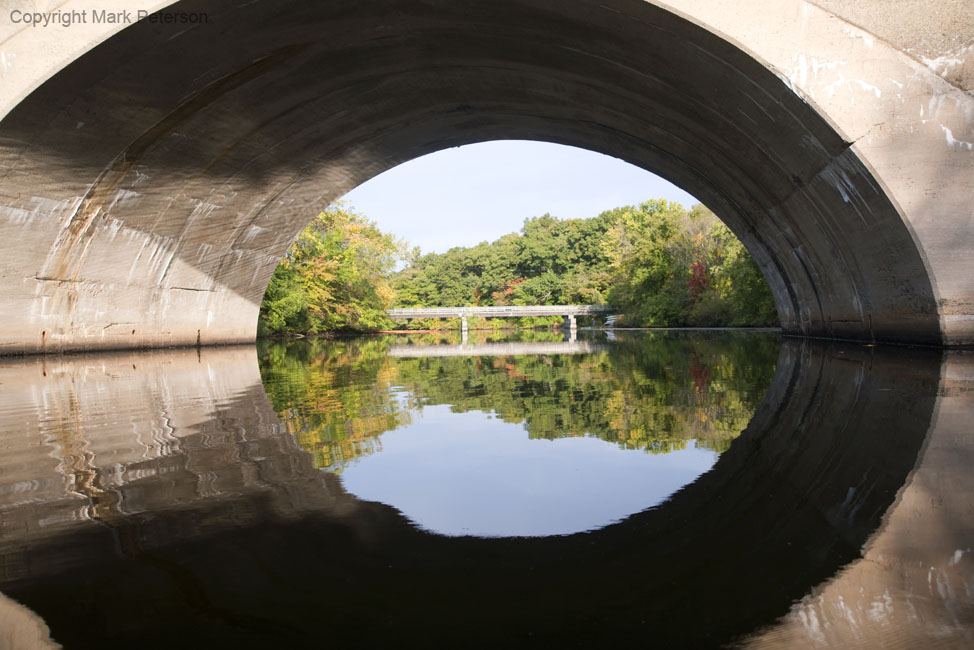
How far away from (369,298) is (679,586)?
1759 inches

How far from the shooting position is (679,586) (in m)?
2.55

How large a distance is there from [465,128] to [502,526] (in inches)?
707

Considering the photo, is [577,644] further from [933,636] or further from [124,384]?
[124,384]

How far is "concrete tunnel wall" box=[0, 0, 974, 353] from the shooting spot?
9.14 metres

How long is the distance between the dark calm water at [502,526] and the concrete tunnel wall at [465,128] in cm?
417

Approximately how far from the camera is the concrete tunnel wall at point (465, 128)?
9141mm

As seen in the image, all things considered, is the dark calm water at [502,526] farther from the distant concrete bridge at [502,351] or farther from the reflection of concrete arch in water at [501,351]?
the reflection of concrete arch in water at [501,351]

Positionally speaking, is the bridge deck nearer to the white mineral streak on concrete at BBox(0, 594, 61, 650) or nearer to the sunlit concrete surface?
the sunlit concrete surface

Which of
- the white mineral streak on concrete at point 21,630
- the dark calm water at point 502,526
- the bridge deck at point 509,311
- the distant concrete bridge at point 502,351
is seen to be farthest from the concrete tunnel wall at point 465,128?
the bridge deck at point 509,311

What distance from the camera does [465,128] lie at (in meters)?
20.0

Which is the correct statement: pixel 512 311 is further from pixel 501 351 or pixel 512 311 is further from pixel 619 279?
pixel 501 351

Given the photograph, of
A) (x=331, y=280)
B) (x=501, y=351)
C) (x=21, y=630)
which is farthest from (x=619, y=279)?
(x=21, y=630)

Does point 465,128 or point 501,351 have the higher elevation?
point 465,128

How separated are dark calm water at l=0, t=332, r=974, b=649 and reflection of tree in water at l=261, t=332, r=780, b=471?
0.07m
